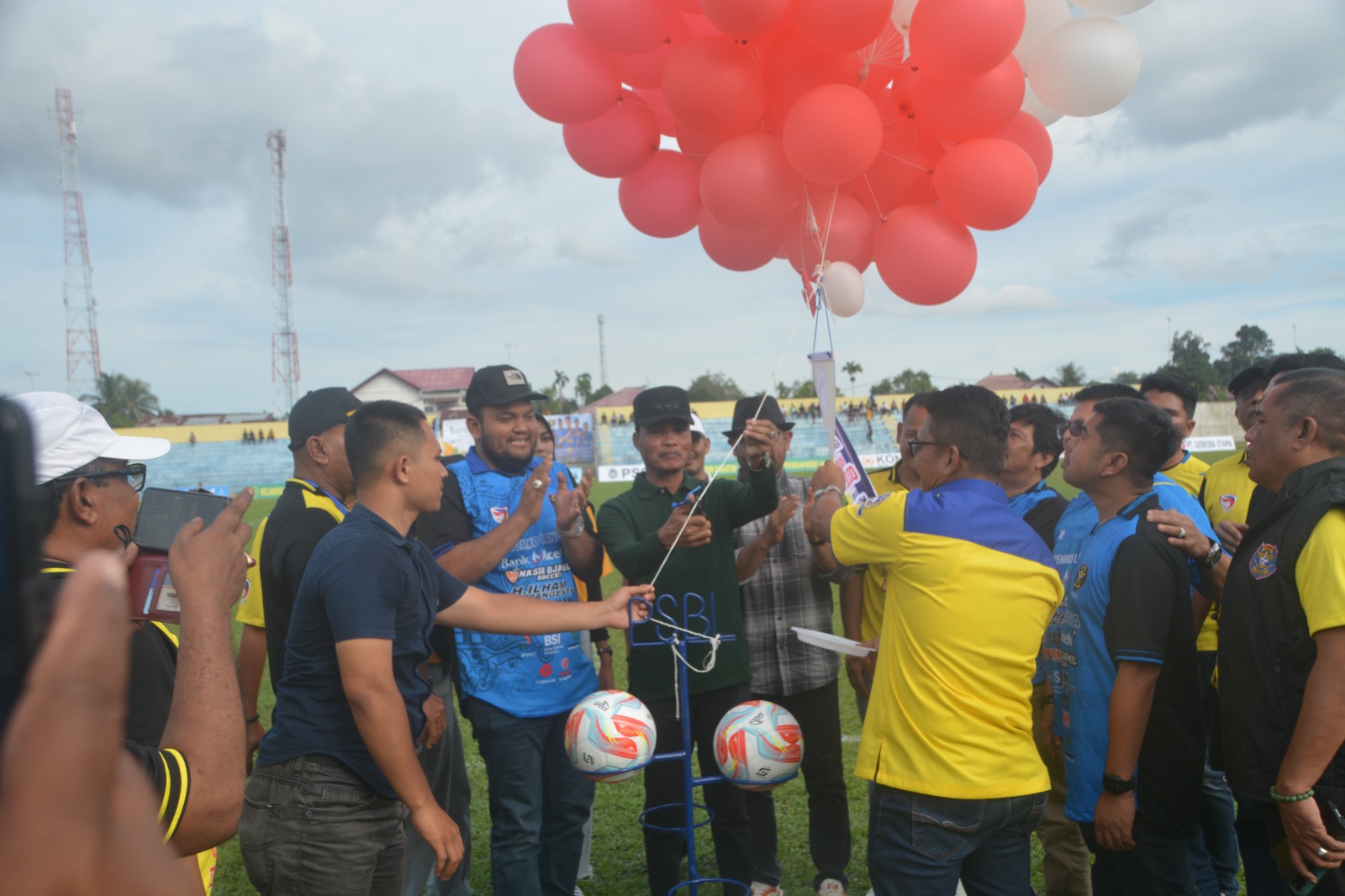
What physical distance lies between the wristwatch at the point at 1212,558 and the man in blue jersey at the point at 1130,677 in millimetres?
171

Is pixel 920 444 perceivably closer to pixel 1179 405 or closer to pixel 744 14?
pixel 744 14

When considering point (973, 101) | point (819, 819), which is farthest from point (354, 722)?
point (973, 101)

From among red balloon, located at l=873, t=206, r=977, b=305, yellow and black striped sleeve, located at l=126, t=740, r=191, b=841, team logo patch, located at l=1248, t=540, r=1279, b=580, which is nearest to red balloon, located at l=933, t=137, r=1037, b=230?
red balloon, located at l=873, t=206, r=977, b=305

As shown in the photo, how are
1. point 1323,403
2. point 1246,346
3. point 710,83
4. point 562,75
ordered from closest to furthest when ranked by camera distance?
point 1323,403 < point 710,83 < point 562,75 < point 1246,346

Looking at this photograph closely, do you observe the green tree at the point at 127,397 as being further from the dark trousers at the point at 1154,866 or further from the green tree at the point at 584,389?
the dark trousers at the point at 1154,866

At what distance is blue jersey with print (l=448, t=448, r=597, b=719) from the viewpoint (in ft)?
12.1

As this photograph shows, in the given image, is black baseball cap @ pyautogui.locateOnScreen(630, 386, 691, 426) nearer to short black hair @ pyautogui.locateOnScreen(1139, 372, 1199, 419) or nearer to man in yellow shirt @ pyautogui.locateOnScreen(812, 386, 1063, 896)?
man in yellow shirt @ pyautogui.locateOnScreen(812, 386, 1063, 896)

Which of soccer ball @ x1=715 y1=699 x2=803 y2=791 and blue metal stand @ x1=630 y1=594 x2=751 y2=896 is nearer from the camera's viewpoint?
soccer ball @ x1=715 y1=699 x2=803 y2=791

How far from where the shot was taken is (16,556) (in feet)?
2.09

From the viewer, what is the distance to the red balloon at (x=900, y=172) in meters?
4.07

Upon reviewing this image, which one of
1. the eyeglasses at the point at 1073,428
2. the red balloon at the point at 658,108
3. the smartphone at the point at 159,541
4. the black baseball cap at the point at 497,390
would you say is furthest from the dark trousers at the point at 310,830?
the eyeglasses at the point at 1073,428

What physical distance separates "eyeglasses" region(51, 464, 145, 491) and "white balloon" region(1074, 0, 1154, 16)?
4017 millimetres

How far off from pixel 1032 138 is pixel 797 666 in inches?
110

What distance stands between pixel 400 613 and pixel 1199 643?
3641 mm
